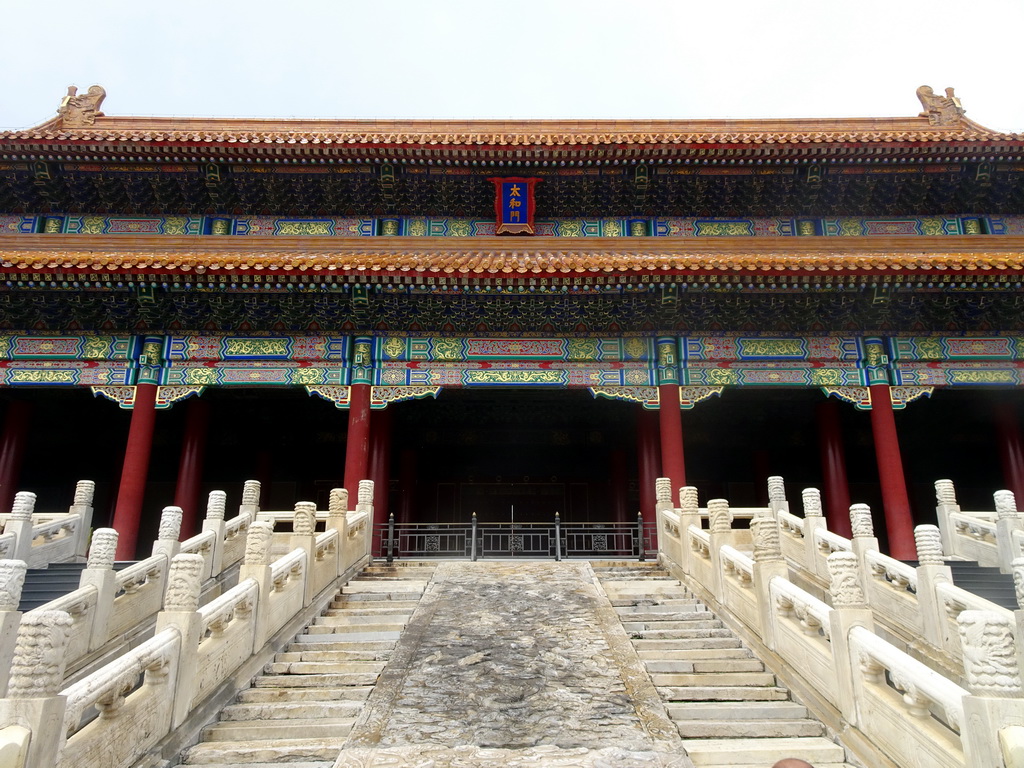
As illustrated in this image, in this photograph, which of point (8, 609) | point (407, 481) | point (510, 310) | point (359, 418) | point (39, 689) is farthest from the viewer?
point (407, 481)

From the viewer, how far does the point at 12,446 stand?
12719 millimetres

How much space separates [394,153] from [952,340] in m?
11.1

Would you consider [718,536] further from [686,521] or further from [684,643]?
[684,643]

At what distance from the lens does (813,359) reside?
1240cm

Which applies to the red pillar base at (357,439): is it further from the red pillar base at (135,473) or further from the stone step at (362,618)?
the stone step at (362,618)

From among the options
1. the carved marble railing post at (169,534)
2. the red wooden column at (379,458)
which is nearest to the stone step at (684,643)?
the carved marble railing post at (169,534)

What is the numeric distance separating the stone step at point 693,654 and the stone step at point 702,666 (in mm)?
117

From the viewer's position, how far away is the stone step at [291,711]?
545cm

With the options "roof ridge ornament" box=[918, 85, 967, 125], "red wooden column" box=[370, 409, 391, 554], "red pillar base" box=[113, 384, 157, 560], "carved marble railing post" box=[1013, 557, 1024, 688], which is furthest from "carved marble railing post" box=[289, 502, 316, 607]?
"roof ridge ornament" box=[918, 85, 967, 125]

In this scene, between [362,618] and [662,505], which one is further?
[662,505]

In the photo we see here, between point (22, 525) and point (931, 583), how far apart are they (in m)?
10.9

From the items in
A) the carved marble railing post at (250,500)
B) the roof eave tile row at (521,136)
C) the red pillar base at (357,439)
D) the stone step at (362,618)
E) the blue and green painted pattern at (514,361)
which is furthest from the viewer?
the roof eave tile row at (521,136)

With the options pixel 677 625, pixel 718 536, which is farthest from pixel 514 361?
pixel 677 625

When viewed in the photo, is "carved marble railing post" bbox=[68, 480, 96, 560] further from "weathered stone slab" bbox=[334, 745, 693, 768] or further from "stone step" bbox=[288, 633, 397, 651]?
"weathered stone slab" bbox=[334, 745, 693, 768]
